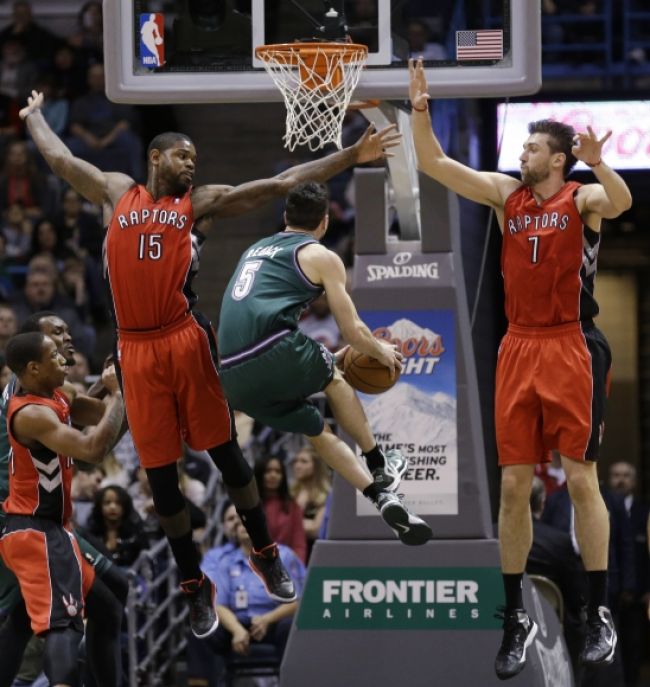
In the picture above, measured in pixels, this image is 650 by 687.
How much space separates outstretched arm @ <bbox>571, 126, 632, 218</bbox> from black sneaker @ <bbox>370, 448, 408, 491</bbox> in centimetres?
168

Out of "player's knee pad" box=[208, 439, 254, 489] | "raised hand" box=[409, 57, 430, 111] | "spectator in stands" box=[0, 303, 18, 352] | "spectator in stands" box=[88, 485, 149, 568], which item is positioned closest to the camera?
"raised hand" box=[409, 57, 430, 111]

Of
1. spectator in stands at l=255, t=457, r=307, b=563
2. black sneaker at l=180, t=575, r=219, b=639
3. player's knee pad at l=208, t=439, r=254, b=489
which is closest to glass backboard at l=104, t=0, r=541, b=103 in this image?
player's knee pad at l=208, t=439, r=254, b=489

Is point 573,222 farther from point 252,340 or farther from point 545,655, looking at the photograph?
point 545,655

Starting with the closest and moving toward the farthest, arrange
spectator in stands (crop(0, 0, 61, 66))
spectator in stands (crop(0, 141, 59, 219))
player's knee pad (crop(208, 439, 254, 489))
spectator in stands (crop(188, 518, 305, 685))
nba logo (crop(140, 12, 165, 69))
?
player's knee pad (crop(208, 439, 254, 489)) < nba logo (crop(140, 12, 165, 69)) < spectator in stands (crop(188, 518, 305, 685)) < spectator in stands (crop(0, 141, 59, 219)) < spectator in stands (crop(0, 0, 61, 66))

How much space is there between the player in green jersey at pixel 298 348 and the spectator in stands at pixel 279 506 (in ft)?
11.6

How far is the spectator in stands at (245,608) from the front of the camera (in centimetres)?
1132

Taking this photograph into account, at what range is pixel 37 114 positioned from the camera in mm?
8727

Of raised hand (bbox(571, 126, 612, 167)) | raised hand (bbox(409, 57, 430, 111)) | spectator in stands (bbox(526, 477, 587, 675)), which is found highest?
raised hand (bbox(409, 57, 430, 111))

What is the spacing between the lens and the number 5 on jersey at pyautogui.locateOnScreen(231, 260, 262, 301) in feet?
27.4

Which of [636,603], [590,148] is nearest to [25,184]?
[636,603]

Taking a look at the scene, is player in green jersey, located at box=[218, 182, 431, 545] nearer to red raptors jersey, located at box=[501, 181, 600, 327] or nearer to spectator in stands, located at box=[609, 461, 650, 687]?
red raptors jersey, located at box=[501, 181, 600, 327]

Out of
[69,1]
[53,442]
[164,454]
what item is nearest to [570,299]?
[164,454]

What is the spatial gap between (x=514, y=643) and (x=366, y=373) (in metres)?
1.52

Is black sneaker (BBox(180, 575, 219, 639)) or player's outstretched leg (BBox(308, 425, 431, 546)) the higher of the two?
player's outstretched leg (BBox(308, 425, 431, 546))
